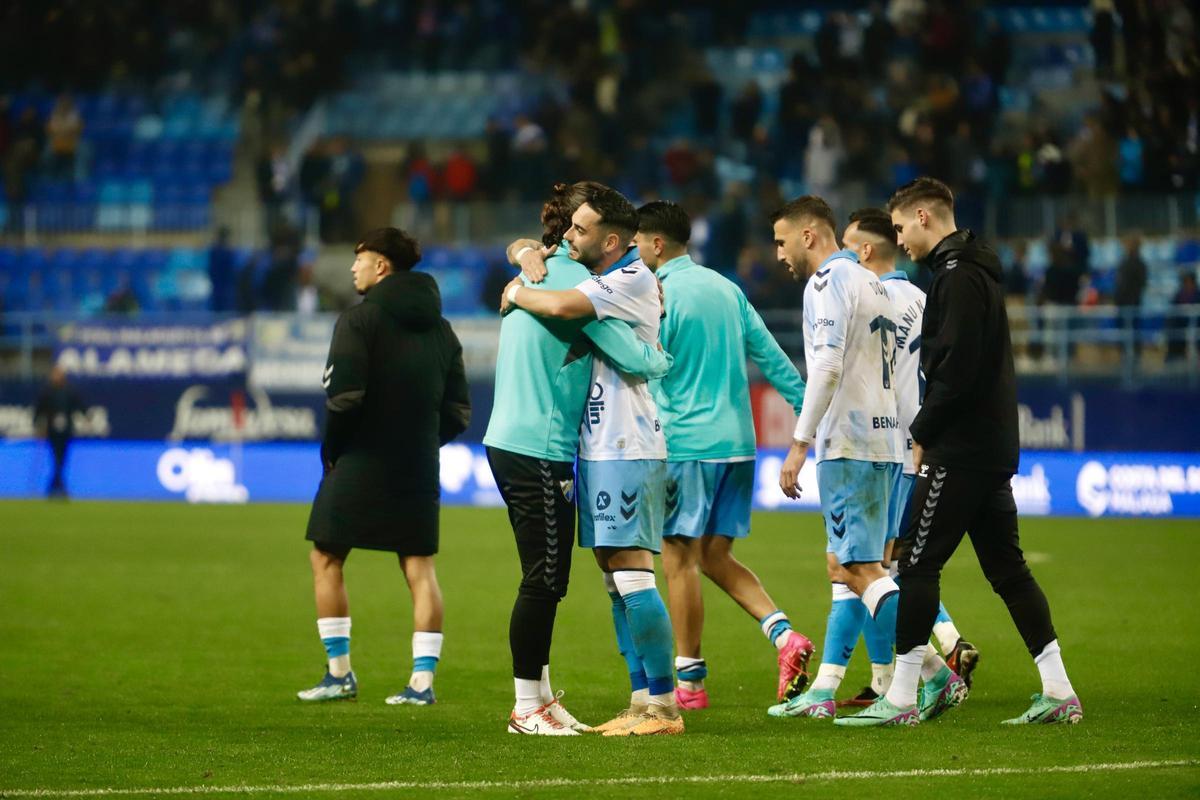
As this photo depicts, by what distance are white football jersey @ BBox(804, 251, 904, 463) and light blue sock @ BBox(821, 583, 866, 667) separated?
0.66 meters

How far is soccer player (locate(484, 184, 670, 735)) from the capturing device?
742 cm

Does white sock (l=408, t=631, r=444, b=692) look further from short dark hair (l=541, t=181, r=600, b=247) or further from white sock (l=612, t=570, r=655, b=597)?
short dark hair (l=541, t=181, r=600, b=247)

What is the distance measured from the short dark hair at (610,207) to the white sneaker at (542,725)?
6.73 feet

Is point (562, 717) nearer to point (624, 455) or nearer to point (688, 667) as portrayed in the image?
point (688, 667)

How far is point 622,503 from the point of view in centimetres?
743

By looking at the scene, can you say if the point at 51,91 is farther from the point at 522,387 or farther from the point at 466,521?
the point at 522,387

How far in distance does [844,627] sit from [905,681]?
64 cm

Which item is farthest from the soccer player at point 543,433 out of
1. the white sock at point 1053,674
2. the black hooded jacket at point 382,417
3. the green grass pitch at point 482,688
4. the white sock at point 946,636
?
the white sock at point 946,636

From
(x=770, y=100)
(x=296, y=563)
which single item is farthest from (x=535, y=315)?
(x=770, y=100)

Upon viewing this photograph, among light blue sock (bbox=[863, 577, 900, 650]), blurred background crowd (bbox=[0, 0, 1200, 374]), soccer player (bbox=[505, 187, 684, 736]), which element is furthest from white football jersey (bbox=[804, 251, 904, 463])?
blurred background crowd (bbox=[0, 0, 1200, 374])

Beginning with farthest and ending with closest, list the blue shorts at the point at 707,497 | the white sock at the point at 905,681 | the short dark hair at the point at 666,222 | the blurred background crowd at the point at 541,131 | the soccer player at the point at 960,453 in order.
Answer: the blurred background crowd at the point at 541,131
the short dark hair at the point at 666,222
the blue shorts at the point at 707,497
the white sock at the point at 905,681
the soccer player at the point at 960,453

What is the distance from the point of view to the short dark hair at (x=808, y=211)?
334 inches

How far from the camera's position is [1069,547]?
1806 centimetres

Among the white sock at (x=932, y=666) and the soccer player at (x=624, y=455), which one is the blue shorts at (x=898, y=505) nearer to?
the white sock at (x=932, y=666)
